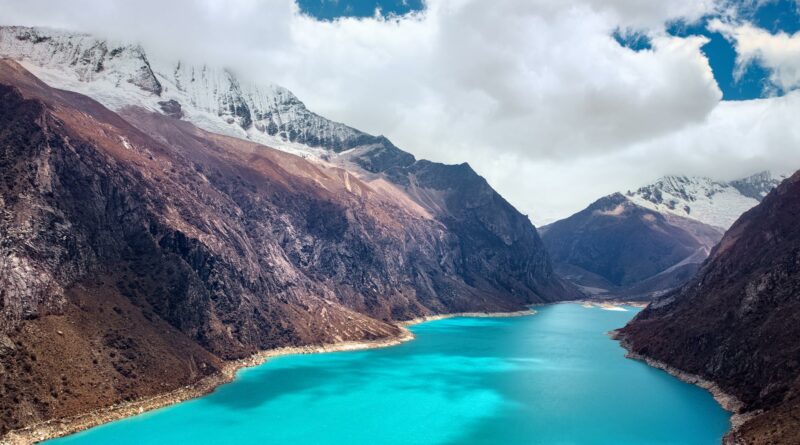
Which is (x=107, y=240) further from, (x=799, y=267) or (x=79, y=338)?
(x=799, y=267)

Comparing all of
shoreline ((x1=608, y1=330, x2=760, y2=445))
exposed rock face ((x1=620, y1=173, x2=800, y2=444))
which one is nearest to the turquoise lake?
shoreline ((x1=608, y1=330, x2=760, y2=445))

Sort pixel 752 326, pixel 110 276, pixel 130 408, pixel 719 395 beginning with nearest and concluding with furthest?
pixel 130 408, pixel 719 395, pixel 752 326, pixel 110 276

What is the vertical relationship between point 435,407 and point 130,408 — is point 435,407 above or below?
above

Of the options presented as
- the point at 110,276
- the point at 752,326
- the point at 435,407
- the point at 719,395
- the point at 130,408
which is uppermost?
the point at 110,276

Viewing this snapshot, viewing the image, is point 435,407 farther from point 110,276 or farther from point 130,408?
point 110,276

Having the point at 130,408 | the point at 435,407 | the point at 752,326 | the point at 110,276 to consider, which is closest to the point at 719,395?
the point at 752,326

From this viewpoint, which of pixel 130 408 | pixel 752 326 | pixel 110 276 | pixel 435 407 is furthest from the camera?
pixel 110 276
